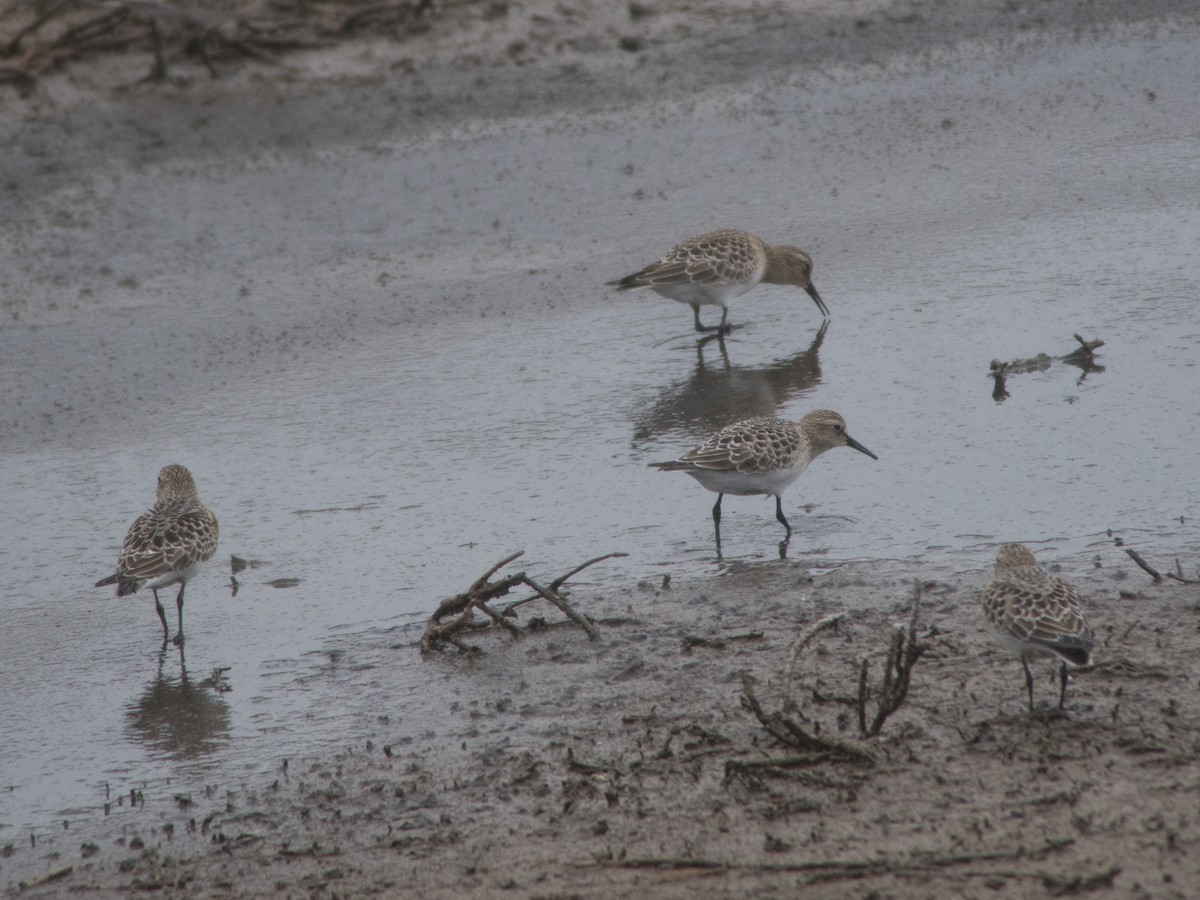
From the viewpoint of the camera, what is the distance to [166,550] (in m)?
7.72

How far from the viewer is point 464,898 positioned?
5.13 metres

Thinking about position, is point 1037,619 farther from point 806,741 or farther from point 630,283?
point 630,283

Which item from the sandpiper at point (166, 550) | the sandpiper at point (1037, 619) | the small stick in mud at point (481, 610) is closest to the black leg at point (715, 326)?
the sandpiper at point (166, 550)

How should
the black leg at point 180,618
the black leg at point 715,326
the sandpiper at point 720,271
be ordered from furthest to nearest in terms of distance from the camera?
the black leg at point 715,326
the sandpiper at point 720,271
the black leg at point 180,618

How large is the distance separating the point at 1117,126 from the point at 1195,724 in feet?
35.1

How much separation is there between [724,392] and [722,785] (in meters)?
5.49

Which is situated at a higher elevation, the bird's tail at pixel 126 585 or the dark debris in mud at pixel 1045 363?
the bird's tail at pixel 126 585

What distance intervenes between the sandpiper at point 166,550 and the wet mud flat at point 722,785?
1229 mm

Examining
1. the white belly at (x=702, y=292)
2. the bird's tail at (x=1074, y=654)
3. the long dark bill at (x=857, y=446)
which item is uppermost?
the white belly at (x=702, y=292)

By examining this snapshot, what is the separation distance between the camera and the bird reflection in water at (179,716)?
21.7 feet

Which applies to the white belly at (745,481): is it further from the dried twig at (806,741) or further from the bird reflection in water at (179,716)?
the bird reflection in water at (179,716)

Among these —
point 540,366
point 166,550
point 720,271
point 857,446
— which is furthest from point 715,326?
point 166,550

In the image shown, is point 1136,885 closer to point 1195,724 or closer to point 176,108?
point 1195,724

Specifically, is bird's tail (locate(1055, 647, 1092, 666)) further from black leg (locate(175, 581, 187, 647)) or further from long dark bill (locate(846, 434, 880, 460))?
black leg (locate(175, 581, 187, 647))
